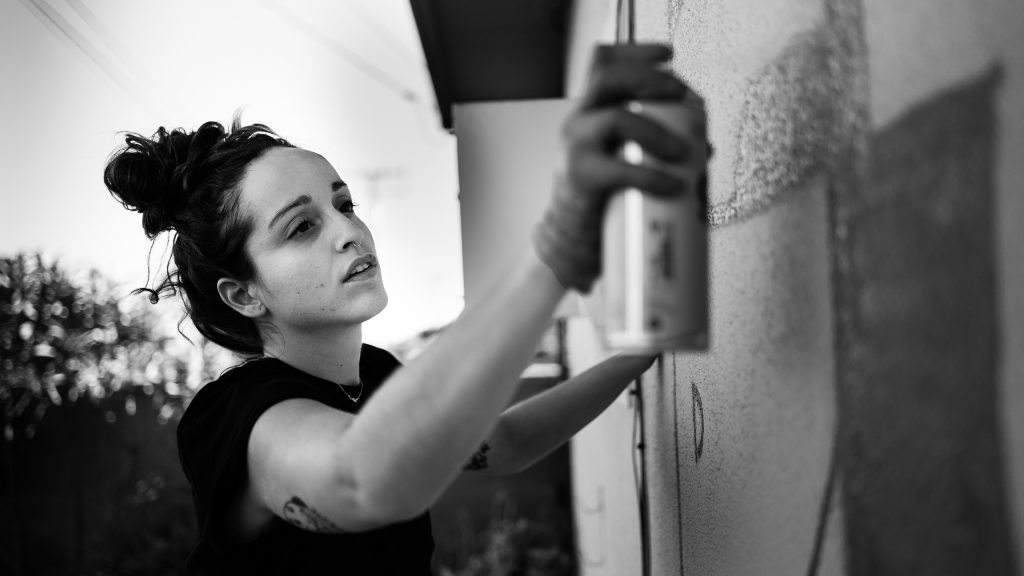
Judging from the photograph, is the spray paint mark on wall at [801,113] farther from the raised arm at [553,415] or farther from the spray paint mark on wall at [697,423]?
the raised arm at [553,415]

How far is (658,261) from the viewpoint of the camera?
0.68 meters

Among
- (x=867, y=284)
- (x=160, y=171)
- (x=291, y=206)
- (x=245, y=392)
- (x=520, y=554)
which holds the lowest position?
(x=520, y=554)

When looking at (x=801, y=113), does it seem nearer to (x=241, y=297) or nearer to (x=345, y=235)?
(x=345, y=235)

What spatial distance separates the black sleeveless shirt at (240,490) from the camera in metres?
1.19

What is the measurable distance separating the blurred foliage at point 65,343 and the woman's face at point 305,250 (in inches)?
215

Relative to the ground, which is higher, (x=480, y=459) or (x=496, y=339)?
(x=496, y=339)

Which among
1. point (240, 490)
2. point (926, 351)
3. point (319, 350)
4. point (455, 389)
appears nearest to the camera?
point (926, 351)

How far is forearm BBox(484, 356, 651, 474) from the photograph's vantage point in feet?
5.21

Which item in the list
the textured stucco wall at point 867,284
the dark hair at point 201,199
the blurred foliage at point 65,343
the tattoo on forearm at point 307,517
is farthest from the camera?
the blurred foliage at point 65,343

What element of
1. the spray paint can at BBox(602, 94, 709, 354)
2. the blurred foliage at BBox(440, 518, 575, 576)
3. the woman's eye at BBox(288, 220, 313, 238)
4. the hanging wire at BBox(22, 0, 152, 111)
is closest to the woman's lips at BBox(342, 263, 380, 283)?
the woman's eye at BBox(288, 220, 313, 238)

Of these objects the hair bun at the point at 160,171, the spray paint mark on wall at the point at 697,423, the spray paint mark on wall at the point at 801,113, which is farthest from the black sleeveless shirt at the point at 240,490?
the spray paint mark on wall at the point at 801,113

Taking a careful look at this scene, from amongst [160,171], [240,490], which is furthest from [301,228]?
[240,490]

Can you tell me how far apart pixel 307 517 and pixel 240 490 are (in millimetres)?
283

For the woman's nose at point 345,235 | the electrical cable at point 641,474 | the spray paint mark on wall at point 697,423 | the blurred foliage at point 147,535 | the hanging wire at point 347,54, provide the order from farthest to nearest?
the hanging wire at point 347,54 → the blurred foliage at point 147,535 → the electrical cable at point 641,474 → the woman's nose at point 345,235 → the spray paint mark on wall at point 697,423
